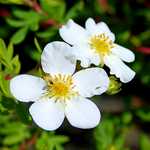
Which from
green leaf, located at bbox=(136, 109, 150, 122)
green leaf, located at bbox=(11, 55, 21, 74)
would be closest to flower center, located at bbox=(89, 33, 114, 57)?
green leaf, located at bbox=(11, 55, 21, 74)

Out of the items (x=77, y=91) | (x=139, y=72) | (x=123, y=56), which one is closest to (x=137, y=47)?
(x=139, y=72)

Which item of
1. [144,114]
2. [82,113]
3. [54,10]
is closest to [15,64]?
[82,113]

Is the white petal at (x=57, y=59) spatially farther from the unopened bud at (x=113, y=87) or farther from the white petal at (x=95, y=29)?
the white petal at (x=95, y=29)

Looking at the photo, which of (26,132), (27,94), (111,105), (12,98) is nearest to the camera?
(27,94)

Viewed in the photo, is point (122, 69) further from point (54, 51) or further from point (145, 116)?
point (145, 116)

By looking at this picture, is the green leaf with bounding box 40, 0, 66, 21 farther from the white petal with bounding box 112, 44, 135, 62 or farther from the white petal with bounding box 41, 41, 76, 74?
the white petal with bounding box 41, 41, 76, 74

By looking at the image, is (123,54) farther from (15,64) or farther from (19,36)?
(19,36)
